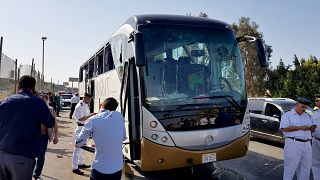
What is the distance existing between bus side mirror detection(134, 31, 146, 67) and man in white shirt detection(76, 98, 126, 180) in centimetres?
214

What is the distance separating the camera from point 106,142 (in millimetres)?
4883

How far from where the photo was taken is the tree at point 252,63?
44969 millimetres

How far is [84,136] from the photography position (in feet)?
16.3

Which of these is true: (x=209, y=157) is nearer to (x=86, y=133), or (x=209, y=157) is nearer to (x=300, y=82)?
(x=86, y=133)

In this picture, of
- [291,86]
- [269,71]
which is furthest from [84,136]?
[269,71]

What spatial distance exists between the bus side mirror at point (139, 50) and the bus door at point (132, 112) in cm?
81

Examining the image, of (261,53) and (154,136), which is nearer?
(154,136)

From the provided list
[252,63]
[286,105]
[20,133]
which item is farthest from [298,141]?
[252,63]

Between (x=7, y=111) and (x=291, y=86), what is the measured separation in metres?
33.1

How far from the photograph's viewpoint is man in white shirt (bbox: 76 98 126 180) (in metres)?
4.88

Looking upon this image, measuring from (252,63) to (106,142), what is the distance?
42.2 m

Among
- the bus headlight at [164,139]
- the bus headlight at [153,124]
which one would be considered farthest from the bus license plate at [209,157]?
the bus headlight at [153,124]

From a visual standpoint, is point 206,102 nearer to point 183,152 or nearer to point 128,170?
point 183,152

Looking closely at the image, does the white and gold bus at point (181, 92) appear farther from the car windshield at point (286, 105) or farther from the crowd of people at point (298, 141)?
the car windshield at point (286, 105)
